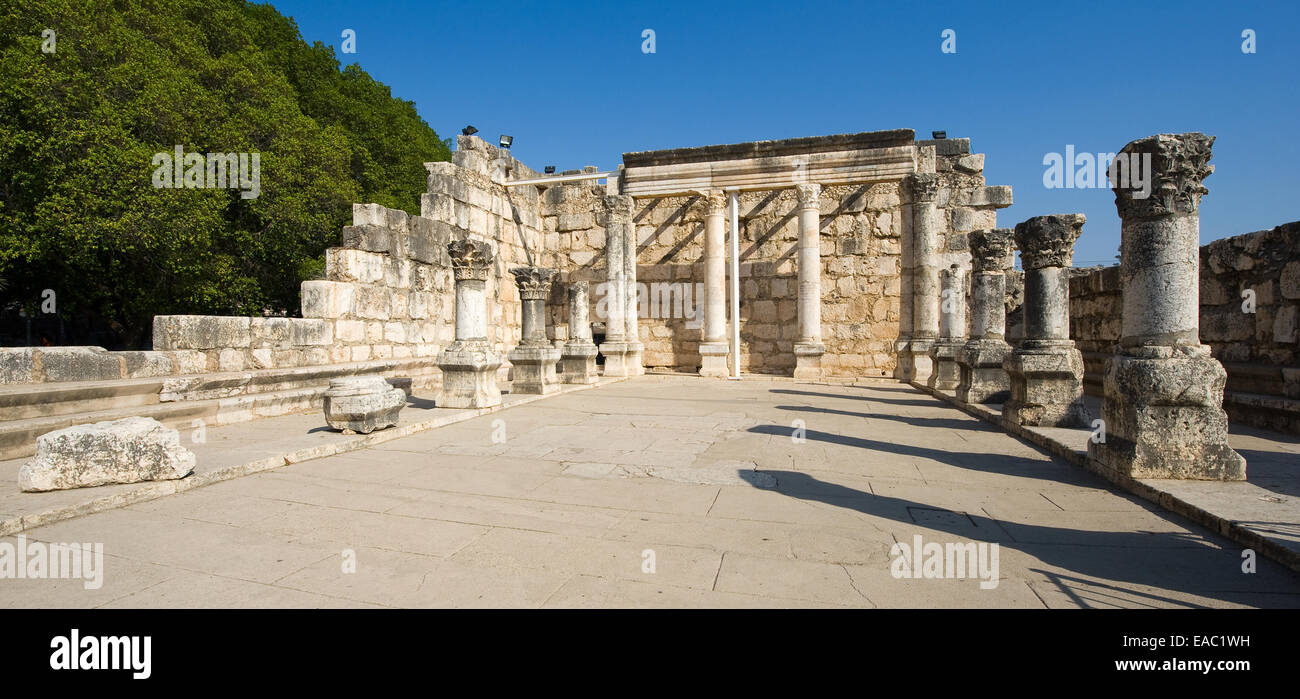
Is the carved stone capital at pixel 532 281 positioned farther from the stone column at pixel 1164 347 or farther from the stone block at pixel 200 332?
the stone column at pixel 1164 347

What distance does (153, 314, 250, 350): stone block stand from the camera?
8148 mm

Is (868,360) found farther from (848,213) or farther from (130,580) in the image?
(130,580)

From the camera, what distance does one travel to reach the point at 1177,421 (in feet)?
15.4

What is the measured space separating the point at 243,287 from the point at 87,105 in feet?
17.2

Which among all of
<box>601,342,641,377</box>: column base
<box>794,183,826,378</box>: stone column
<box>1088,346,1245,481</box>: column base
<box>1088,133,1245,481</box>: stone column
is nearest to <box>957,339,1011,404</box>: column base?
<box>1088,133,1245,481</box>: stone column

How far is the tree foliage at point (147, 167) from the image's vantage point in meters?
13.2

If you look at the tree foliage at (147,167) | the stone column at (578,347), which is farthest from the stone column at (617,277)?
the tree foliage at (147,167)

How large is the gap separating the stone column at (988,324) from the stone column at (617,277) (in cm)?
803

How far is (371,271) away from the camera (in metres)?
11.1

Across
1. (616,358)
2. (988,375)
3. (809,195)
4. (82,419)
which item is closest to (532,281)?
(616,358)

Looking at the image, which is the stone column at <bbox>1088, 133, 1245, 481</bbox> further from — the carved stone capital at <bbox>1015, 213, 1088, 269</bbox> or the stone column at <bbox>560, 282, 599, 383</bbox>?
the stone column at <bbox>560, 282, 599, 383</bbox>

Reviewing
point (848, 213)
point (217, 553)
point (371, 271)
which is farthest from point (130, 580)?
point (848, 213)

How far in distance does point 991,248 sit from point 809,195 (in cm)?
582
